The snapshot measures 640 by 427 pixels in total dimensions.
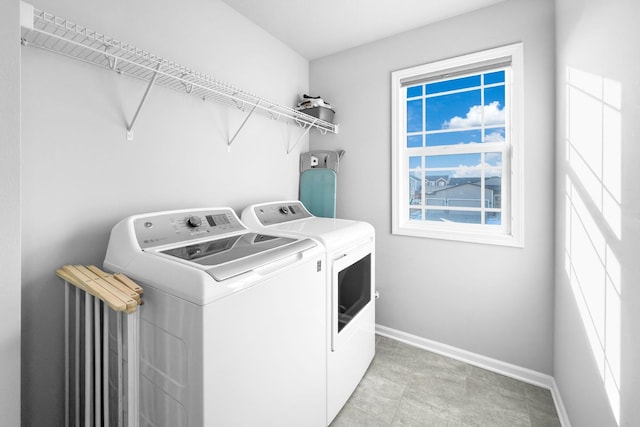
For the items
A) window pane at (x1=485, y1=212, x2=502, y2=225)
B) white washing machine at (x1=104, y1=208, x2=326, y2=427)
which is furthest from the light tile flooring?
window pane at (x1=485, y1=212, x2=502, y2=225)

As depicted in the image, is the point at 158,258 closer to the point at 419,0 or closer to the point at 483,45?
the point at 419,0

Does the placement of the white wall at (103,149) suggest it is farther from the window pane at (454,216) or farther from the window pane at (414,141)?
the window pane at (454,216)

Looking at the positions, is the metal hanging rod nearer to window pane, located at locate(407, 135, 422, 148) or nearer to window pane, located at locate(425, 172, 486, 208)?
window pane, located at locate(407, 135, 422, 148)

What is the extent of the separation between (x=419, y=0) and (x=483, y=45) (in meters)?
0.58

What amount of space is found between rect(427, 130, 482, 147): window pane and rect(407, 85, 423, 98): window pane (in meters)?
0.40

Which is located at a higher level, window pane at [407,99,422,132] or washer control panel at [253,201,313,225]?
window pane at [407,99,422,132]

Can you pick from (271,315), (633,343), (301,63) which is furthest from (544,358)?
(301,63)

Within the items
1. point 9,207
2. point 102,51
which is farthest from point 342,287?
point 102,51

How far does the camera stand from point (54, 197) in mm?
1196

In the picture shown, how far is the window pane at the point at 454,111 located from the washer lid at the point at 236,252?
1753 millimetres

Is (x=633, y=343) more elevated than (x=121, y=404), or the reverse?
(x=633, y=343)

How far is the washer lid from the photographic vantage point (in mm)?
1018

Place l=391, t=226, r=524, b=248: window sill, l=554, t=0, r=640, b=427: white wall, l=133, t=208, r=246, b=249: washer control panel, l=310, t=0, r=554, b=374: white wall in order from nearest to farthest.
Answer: l=554, t=0, r=640, b=427: white wall → l=133, t=208, r=246, b=249: washer control panel → l=310, t=0, r=554, b=374: white wall → l=391, t=226, r=524, b=248: window sill

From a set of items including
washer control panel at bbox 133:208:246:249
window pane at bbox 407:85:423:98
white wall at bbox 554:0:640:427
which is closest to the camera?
white wall at bbox 554:0:640:427
